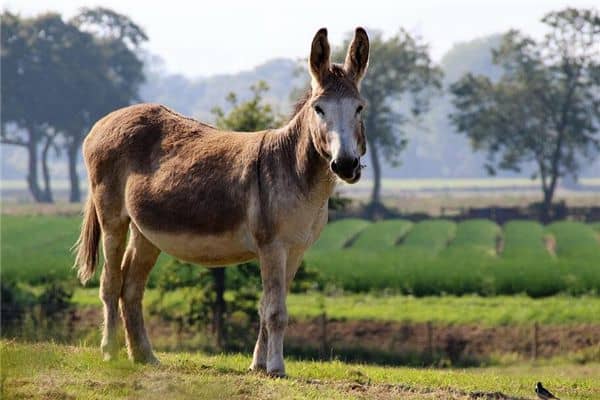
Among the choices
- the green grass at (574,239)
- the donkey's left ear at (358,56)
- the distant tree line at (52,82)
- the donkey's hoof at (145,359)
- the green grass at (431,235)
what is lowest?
the green grass at (431,235)

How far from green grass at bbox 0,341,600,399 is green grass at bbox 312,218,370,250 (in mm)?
41996

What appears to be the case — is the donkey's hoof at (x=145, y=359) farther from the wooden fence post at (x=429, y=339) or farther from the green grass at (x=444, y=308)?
the green grass at (x=444, y=308)

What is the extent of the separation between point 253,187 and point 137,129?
1.86 m

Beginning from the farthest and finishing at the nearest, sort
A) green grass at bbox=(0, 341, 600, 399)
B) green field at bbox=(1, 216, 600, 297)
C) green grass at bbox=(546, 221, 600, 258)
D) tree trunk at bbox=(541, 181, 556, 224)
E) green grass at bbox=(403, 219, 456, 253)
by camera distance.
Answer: tree trunk at bbox=(541, 181, 556, 224), green grass at bbox=(403, 219, 456, 253), green grass at bbox=(546, 221, 600, 258), green field at bbox=(1, 216, 600, 297), green grass at bbox=(0, 341, 600, 399)

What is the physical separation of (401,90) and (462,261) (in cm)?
5425

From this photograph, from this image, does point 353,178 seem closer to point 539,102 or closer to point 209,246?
point 209,246

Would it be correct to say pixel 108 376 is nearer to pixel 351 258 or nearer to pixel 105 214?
pixel 105 214

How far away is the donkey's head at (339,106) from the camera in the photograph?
366 inches

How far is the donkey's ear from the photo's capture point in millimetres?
9859

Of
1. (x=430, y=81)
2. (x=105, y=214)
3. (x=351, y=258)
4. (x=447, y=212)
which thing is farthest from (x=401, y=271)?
(x=430, y=81)

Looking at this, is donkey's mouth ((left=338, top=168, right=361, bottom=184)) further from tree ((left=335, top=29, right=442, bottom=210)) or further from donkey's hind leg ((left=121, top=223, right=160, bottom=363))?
tree ((left=335, top=29, right=442, bottom=210))

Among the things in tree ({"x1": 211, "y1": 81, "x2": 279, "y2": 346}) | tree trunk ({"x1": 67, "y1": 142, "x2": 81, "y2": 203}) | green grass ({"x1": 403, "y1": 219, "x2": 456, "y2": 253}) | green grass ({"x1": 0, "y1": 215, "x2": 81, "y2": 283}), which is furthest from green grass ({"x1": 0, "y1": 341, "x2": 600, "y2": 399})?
tree trunk ({"x1": 67, "y1": 142, "x2": 81, "y2": 203})

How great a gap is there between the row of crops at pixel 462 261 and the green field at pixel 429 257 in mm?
32

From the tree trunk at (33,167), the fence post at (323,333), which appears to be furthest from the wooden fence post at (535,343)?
the tree trunk at (33,167)
